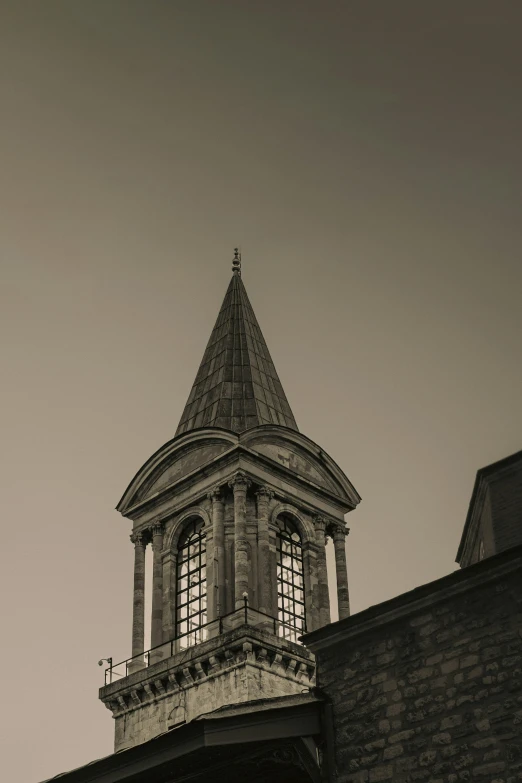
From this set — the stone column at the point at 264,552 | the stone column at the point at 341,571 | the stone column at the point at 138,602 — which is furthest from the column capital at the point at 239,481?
the stone column at the point at 138,602

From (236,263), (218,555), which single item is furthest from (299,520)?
(236,263)

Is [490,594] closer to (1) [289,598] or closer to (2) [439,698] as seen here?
(2) [439,698]

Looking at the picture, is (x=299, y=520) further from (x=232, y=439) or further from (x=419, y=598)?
(x=419, y=598)

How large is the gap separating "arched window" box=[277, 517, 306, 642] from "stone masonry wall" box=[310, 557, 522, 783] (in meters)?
16.6

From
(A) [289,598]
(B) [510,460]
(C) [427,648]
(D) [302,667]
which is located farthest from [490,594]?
(A) [289,598]

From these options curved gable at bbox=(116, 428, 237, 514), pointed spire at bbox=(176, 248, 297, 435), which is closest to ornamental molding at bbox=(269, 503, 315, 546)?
curved gable at bbox=(116, 428, 237, 514)

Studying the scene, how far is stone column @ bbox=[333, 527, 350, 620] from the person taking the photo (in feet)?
119

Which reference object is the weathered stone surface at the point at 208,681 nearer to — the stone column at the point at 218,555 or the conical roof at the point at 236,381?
the stone column at the point at 218,555

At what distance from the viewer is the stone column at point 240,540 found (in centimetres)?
3325

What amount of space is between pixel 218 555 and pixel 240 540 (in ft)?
3.13

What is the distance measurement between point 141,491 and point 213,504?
138 inches

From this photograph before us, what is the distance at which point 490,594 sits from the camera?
54.5 feet

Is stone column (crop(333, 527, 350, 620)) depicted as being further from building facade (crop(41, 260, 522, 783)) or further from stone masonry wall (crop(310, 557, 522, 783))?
stone masonry wall (crop(310, 557, 522, 783))

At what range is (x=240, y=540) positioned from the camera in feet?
112
